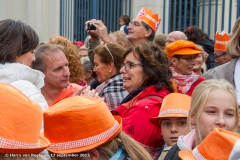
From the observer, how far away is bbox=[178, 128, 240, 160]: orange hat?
8.00 ft

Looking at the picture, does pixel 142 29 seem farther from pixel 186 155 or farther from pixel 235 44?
pixel 186 155

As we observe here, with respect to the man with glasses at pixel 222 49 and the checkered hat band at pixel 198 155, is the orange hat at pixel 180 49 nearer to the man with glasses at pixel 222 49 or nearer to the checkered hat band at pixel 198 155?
the man with glasses at pixel 222 49

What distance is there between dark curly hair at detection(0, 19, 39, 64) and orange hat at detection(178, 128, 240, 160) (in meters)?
1.74

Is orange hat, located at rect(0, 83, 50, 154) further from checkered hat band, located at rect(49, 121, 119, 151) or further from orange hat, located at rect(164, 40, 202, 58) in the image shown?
orange hat, located at rect(164, 40, 202, 58)

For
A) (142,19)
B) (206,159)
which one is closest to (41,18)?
(142,19)

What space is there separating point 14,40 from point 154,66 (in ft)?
4.10

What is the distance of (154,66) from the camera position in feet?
15.3

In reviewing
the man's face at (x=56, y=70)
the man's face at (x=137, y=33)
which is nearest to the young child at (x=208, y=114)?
the man's face at (x=56, y=70)

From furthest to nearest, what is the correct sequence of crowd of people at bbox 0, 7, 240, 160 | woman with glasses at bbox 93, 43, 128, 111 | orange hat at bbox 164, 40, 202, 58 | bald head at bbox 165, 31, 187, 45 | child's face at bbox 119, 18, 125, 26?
1. child's face at bbox 119, 18, 125, 26
2. bald head at bbox 165, 31, 187, 45
3. orange hat at bbox 164, 40, 202, 58
4. woman with glasses at bbox 93, 43, 128, 111
5. crowd of people at bbox 0, 7, 240, 160

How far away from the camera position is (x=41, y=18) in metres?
11.0

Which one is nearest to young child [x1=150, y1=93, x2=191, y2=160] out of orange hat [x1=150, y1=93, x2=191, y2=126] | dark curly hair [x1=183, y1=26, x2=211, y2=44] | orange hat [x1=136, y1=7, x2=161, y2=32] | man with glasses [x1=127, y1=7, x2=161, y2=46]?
orange hat [x1=150, y1=93, x2=191, y2=126]

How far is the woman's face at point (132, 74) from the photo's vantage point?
4.66m

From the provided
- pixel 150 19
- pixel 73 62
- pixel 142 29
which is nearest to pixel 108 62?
pixel 73 62

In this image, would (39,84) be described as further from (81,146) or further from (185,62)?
(185,62)
